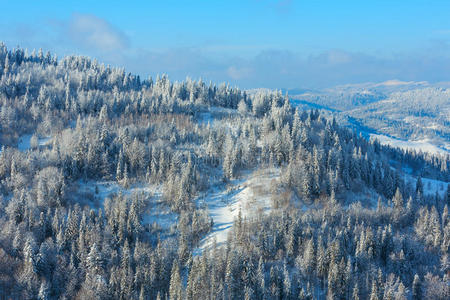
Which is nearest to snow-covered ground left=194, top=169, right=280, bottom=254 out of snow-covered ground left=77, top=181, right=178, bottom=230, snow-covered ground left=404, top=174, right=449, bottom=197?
snow-covered ground left=77, top=181, right=178, bottom=230

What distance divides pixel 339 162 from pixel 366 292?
5579cm

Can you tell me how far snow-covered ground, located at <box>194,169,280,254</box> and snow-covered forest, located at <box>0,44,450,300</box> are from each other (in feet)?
1.59

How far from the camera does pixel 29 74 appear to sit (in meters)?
198

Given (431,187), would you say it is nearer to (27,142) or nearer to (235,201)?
(235,201)

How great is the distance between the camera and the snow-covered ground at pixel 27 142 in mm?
142163

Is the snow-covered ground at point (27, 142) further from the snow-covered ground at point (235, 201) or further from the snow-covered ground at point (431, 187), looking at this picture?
the snow-covered ground at point (431, 187)

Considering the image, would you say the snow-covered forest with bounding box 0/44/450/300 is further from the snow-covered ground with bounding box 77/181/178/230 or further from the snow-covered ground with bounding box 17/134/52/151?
the snow-covered ground with bounding box 17/134/52/151

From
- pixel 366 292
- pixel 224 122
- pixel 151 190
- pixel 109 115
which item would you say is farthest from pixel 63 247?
pixel 224 122

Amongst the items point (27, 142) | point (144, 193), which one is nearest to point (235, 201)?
point (144, 193)

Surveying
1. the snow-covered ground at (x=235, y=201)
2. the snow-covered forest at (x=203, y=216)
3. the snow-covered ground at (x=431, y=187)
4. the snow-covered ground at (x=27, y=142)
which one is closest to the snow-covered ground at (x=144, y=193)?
the snow-covered forest at (x=203, y=216)

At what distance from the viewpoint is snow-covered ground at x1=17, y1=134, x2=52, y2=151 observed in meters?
142

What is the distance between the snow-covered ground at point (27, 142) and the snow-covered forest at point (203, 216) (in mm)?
958

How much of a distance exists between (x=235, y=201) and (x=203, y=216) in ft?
44.7

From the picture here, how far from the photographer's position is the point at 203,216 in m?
108
